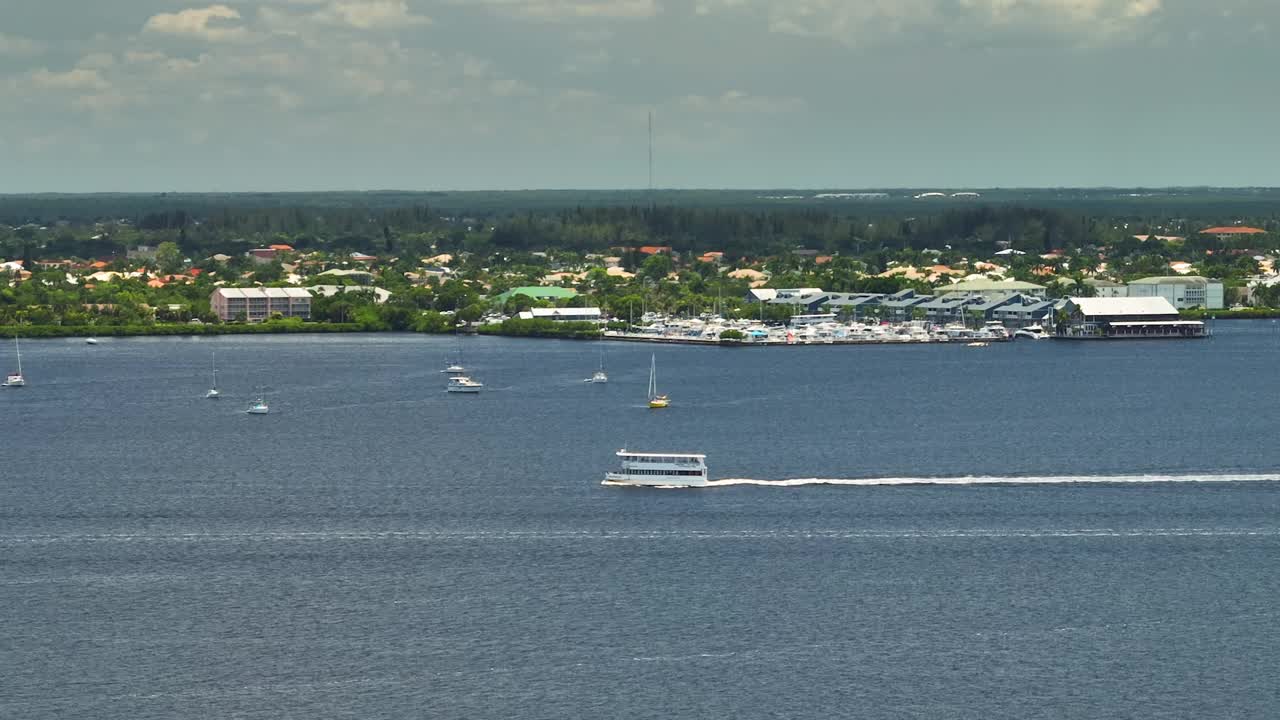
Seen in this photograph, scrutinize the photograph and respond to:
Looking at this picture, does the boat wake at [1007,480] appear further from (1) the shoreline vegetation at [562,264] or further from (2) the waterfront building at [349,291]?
(2) the waterfront building at [349,291]

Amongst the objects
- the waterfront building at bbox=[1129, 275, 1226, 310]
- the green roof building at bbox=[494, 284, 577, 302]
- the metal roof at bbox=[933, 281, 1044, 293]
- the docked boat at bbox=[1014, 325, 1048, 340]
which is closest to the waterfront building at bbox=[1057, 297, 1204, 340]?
the docked boat at bbox=[1014, 325, 1048, 340]

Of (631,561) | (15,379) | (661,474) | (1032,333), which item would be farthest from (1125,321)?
(631,561)

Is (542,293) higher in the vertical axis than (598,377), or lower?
higher

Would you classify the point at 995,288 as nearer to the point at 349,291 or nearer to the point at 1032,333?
the point at 1032,333

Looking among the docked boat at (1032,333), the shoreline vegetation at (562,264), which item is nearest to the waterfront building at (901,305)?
the shoreline vegetation at (562,264)

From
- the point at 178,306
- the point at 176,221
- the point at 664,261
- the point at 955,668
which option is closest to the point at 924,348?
the point at 178,306

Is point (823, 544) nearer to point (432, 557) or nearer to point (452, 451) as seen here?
point (432, 557)
